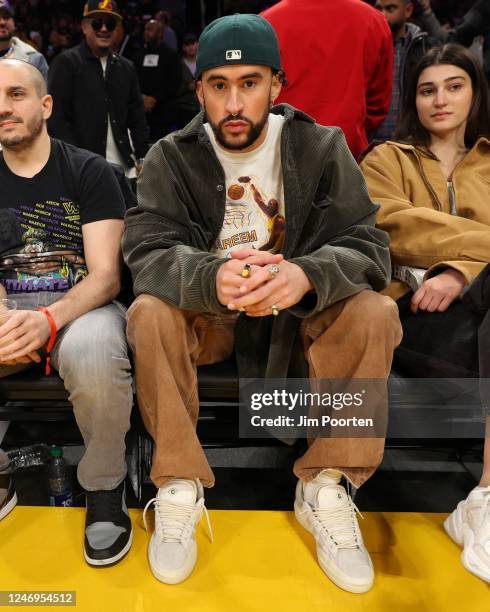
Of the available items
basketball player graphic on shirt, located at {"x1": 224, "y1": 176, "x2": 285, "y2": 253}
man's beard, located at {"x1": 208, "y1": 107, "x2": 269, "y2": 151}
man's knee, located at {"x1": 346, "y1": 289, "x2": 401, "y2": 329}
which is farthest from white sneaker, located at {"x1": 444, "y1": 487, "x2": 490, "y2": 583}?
man's beard, located at {"x1": 208, "y1": 107, "x2": 269, "y2": 151}

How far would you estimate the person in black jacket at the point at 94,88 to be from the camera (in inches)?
144

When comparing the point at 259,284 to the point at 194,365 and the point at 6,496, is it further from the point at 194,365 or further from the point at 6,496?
the point at 6,496

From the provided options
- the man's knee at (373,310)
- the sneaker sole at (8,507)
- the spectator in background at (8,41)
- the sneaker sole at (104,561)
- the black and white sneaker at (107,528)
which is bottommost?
the sneaker sole at (8,507)

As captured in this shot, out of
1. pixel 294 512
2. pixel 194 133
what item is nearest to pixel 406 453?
pixel 294 512

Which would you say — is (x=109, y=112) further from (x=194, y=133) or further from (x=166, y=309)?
(x=166, y=309)

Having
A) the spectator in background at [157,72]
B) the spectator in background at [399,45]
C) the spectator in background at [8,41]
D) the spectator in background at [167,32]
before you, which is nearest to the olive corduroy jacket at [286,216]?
the spectator in background at [399,45]

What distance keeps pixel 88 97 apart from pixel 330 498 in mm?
2885

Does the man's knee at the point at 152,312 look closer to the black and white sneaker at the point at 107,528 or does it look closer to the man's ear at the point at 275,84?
the black and white sneaker at the point at 107,528

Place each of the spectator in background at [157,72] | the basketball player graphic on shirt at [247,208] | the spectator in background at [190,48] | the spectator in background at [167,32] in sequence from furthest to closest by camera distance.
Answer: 1. the spectator in background at [190,48]
2. the spectator in background at [167,32]
3. the spectator in background at [157,72]
4. the basketball player graphic on shirt at [247,208]

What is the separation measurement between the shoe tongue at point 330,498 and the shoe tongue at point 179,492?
35cm

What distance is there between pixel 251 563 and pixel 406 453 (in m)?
1.05

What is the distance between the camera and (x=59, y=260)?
2025 mm

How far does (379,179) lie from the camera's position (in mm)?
2213

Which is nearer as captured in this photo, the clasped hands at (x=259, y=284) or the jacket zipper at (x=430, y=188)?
the clasped hands at (x=259, y=284)
